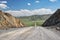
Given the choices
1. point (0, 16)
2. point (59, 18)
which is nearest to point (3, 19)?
point (0, 16)

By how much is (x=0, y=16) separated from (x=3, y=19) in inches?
76.7

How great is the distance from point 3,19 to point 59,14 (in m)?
43.1

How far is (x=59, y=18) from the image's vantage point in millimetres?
108250

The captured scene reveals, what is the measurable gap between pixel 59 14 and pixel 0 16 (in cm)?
4436

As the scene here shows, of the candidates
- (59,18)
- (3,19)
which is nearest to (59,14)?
(59,18)

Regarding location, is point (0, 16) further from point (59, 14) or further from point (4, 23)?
point (59, 14)

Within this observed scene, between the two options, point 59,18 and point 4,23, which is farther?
point 59,18

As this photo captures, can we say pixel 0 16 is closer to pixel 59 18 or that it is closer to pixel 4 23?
pixel 4 23

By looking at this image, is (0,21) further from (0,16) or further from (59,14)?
(59,14)

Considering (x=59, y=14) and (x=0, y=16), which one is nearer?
(x=0, y=16)

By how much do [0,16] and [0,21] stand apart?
4.38m

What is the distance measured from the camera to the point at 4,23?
259ft

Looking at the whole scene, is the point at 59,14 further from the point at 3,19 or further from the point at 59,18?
the point at 3,19

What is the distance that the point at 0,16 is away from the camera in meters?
81.1
